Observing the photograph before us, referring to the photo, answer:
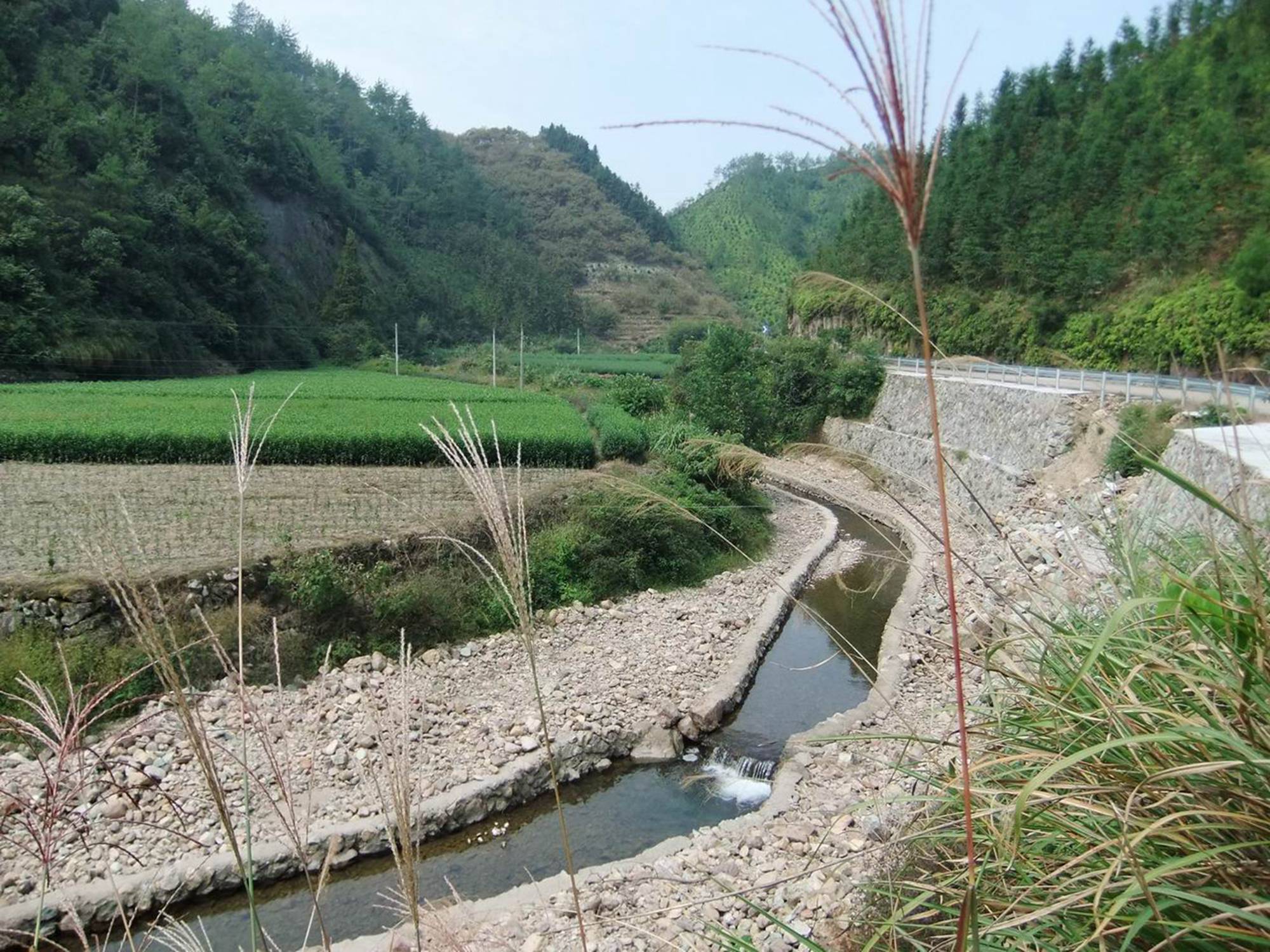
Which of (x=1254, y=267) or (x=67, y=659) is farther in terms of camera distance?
(x=1254, y=267)

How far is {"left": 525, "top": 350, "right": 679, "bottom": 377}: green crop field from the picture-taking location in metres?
42.6

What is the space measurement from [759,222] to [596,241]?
20570 mm

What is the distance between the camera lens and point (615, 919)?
1.81m

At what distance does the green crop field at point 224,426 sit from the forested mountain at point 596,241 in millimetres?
40605

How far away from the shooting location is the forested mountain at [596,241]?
6738 cm

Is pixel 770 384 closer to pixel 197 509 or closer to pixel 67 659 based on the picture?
pixel 197 509

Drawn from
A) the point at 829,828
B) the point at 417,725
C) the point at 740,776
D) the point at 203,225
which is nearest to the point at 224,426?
the point at 417,725

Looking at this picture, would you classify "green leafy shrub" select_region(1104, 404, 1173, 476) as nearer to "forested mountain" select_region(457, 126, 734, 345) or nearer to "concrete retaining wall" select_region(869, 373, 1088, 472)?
"concrete retaining wall" select_region(869, 373, 1088, 472)

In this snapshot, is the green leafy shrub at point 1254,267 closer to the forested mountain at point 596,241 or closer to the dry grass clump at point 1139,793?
the dry grass clump at point 1139,793

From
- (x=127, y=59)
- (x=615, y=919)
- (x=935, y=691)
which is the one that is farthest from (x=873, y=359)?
(x=127, y=59)

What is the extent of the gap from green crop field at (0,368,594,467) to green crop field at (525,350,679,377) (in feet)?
58.5

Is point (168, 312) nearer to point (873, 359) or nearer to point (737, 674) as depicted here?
point (873, 359)

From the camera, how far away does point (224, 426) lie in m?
15.6

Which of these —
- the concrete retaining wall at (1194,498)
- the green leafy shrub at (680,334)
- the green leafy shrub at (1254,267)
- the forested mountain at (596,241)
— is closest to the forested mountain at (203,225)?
the forested mountain at (596,241)
